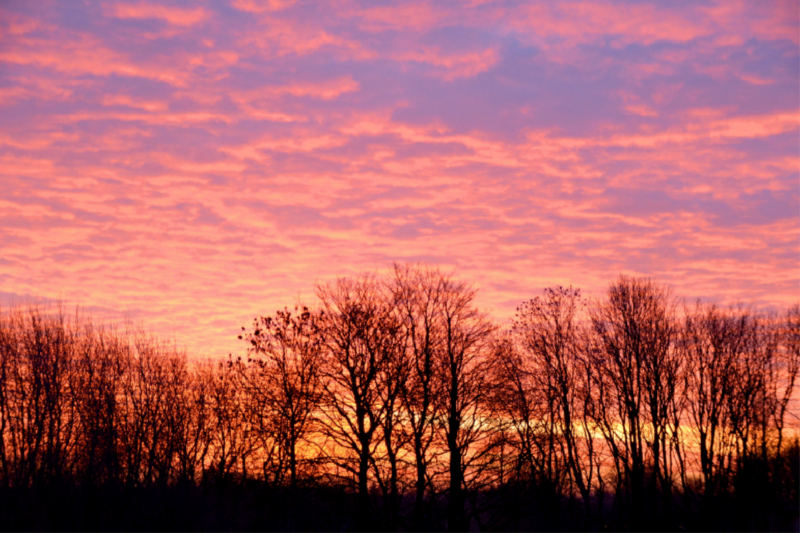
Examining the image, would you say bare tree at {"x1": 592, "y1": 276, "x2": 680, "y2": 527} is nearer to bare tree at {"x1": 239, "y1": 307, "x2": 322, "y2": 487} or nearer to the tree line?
the tree line

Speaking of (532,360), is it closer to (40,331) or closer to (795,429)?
(795,429)

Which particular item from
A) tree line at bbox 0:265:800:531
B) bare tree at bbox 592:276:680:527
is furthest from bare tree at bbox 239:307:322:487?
bare tree at bbox 592:276:680:527

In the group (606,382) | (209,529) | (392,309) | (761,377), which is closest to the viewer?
(209,529)

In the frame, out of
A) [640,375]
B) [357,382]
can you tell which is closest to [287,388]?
[357,382]

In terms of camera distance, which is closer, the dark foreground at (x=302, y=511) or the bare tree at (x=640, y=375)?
the dark foreground at (x=302, y=511)

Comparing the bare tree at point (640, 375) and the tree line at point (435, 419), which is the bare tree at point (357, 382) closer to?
the tree line at point (435, 419)

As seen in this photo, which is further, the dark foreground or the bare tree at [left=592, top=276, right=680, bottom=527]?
the bare tree at [left=592, top=276, right=680, bottom=527]

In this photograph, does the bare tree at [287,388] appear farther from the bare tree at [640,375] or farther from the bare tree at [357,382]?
the bare tree at [640,375]

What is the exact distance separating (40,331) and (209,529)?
23.1m

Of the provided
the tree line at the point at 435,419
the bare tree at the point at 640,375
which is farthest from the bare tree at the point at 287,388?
the bare tree at the point at 640,375

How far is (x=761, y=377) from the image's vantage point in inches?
2008

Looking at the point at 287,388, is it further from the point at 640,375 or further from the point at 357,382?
the point at 640,375

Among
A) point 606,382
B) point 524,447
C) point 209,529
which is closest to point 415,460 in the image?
point 524,447

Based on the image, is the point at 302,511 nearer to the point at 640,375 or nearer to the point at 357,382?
the point at 357,382
